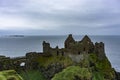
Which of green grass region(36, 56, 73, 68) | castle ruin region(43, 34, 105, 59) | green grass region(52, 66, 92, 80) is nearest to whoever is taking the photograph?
green grass region(52, 66, 92, 80)

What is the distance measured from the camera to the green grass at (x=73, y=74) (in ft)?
276

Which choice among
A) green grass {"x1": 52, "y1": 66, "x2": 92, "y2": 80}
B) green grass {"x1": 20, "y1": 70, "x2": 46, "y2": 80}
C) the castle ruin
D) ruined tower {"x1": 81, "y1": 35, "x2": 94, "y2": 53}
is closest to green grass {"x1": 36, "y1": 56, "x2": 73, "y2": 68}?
the castle ruin

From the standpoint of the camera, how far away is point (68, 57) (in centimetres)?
10181

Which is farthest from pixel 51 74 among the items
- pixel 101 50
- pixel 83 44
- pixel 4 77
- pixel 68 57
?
pixel 4 77

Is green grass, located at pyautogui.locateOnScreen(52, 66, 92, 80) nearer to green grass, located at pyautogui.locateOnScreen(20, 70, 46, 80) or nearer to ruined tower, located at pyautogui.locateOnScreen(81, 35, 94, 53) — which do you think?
green grass, located at pyautogui.locateOnScreen(20, 70, 46, 80)

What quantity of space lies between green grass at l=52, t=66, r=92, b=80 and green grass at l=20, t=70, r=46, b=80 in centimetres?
1433

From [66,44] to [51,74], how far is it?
17.9 m

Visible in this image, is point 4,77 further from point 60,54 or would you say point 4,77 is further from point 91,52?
point 91,52

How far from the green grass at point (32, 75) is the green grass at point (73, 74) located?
14.3m

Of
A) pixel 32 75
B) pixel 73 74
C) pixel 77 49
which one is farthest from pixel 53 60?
pixel 73 74

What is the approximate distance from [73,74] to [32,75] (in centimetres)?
2137

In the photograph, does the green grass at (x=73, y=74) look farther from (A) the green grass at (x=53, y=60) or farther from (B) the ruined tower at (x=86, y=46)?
(B) the ruined tower at (x=86, y=46)

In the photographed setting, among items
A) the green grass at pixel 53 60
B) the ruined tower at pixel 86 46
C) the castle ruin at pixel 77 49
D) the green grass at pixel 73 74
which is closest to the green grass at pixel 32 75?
the green grass at pixel 53 60

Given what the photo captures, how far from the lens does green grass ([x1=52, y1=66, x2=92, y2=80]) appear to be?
276 ft
